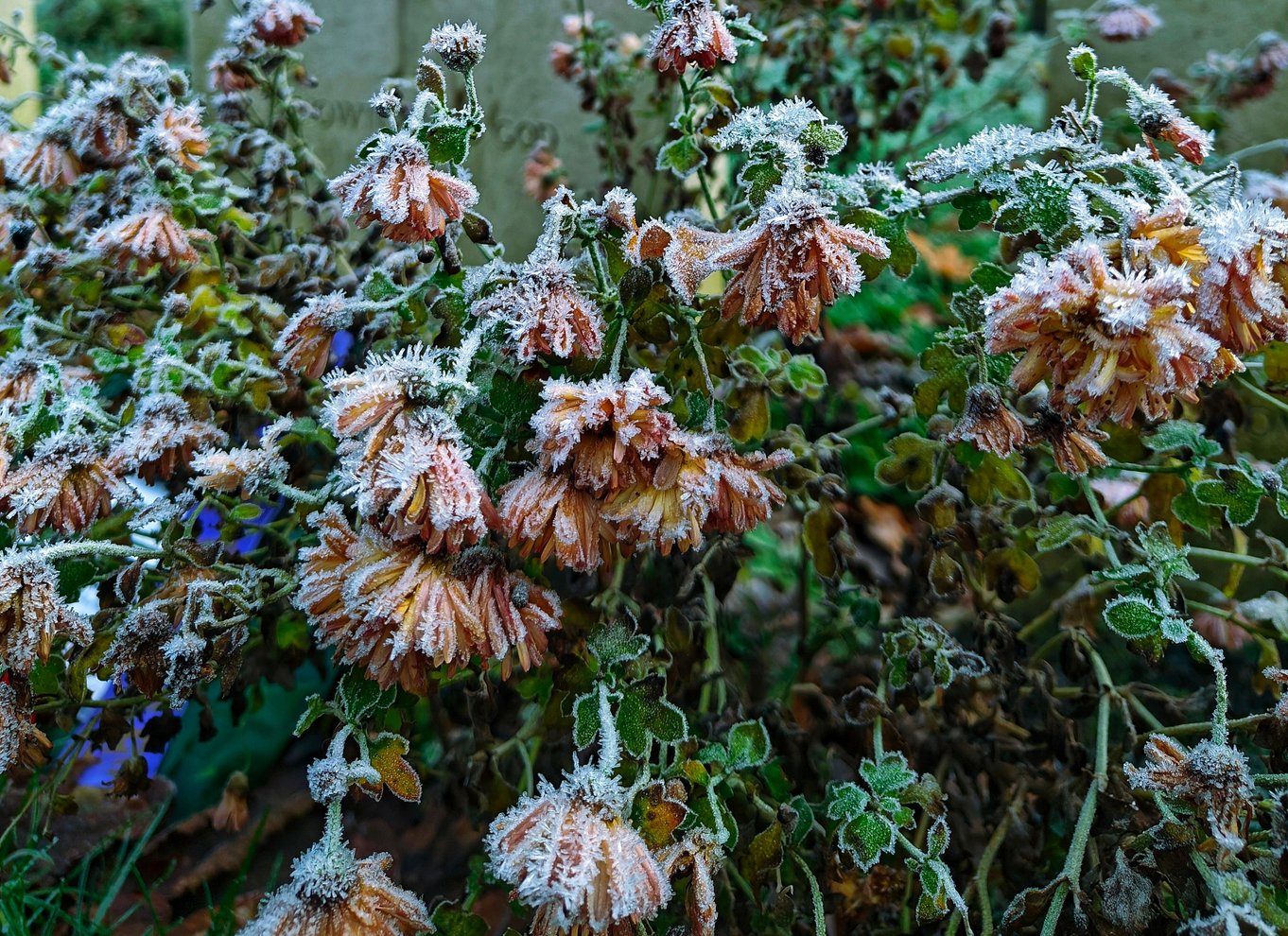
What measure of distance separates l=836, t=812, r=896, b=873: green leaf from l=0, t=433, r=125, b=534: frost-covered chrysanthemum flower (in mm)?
784

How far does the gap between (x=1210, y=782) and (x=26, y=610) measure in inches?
40.4

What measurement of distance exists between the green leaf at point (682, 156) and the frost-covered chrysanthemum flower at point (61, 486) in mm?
650

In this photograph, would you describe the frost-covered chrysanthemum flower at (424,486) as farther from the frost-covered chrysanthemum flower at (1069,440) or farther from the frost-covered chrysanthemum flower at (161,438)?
the frost-covered chrysanthemum flower at (1069,440)

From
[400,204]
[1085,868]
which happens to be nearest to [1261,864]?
[1085,868]

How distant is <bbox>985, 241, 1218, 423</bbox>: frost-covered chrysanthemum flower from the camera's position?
716 mm

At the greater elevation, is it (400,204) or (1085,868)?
(400,204)

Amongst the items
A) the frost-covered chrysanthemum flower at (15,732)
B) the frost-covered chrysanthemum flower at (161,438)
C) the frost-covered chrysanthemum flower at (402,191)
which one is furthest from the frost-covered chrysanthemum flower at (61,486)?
the frost-covered chrysanthemum flower at (402,191)

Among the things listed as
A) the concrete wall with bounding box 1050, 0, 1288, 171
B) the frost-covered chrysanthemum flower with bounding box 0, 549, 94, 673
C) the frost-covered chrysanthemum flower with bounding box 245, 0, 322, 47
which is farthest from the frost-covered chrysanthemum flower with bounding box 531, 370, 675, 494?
the concrete wall with bounding box 1050, 0, 1288, 171

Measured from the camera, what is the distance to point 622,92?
177 centimetres

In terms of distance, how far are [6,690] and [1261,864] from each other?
115cm

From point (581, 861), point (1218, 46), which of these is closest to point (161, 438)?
point (581, 861)

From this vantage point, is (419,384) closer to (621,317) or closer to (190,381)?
(621,317)

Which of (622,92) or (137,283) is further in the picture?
(622,92)

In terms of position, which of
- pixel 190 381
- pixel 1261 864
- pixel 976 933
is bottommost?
pixel 976 933
